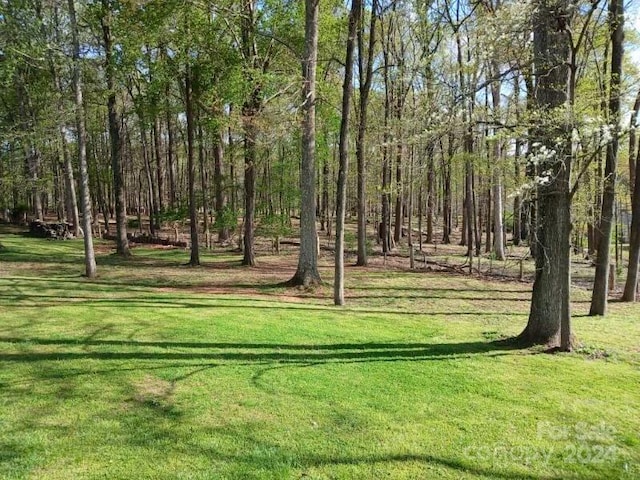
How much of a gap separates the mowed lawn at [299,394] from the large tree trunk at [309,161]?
2.96 metres

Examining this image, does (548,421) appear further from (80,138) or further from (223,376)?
(80,138)

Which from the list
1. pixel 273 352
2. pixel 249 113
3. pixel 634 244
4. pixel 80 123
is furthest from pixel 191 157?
pixel 634 244

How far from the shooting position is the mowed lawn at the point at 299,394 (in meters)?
3.97

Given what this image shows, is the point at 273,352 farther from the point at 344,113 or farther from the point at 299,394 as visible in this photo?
the point at 344,113

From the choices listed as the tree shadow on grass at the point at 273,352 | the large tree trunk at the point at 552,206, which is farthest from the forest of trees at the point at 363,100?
the tree shadow on grass at the point at 273,352

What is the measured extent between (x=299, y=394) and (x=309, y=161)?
8635mm

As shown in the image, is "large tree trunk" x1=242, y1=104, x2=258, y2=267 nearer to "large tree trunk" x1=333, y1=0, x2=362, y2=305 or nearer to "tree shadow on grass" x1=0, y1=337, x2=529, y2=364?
"large tree trunk" x1=333, y1=0, x2=362, y2=305

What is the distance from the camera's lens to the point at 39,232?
2552 centimetres

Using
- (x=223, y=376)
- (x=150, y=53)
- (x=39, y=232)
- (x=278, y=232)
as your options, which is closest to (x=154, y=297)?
(x=223, y=376)

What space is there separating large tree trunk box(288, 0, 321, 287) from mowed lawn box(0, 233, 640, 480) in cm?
296

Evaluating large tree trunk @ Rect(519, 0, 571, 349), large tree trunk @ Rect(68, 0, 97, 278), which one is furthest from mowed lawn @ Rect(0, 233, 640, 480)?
large tree trunk @ Rect(68, 0, 97, 278)

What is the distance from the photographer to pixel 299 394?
5406mm

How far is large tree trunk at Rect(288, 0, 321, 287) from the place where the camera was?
1262 centimetres

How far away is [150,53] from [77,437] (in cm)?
1823
